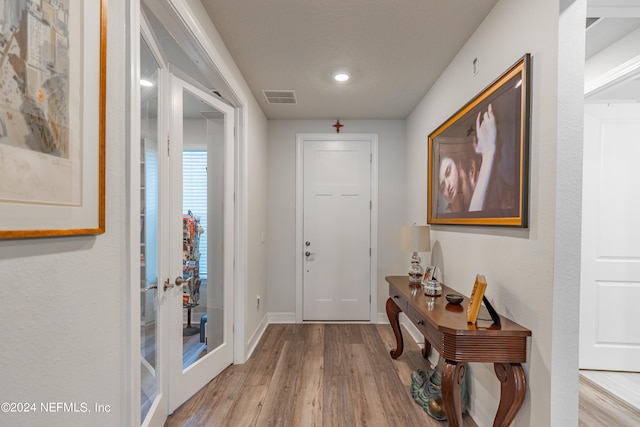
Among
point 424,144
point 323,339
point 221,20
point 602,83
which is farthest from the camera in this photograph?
point 323,339

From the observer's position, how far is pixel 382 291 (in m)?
3.79

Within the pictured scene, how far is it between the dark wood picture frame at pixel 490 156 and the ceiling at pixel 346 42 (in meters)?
0.52

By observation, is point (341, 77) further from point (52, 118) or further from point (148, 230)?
point (52, 118)

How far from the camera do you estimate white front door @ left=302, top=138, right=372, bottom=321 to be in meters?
3.80

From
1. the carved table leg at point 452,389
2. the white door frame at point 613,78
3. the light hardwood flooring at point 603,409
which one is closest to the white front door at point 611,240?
the white door frame at point 613,78

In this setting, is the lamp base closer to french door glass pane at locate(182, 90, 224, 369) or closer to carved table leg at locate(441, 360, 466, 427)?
carved table leg at locate(441, 360, 466, 427)

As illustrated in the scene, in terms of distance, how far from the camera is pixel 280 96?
3.08 m

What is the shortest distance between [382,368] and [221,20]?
2.91 meters

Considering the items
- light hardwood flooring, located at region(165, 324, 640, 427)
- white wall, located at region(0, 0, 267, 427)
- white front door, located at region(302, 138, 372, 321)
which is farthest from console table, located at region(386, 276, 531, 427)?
white front door, located at region(302, 138, 372, 321)

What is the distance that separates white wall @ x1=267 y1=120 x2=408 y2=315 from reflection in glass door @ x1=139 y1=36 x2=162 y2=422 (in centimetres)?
210

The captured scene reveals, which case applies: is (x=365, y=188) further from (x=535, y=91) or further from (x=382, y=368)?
(x=535, y=91)

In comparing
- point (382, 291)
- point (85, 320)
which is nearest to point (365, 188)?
point (382, 291)

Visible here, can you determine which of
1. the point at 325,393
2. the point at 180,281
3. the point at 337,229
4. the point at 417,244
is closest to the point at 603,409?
the point at 417,244

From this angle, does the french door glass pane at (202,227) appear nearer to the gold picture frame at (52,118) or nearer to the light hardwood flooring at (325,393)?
the light hardwood flooring at (325,393)
